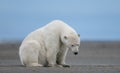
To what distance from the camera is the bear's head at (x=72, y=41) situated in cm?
2302

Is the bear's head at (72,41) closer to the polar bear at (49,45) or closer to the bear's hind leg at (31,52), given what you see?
the polar bear at (49,45)

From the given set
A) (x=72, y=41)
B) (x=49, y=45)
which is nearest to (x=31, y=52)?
(x=49, y=45)

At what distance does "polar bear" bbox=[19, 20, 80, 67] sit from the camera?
23141mm

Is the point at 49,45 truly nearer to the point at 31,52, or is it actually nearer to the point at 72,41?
the point at 31,52

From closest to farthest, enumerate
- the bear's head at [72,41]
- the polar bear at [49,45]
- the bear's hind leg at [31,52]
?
→ the bear's head at [72,41] → the polar bear at [49,45] → the bear's hind leg at [31,52]

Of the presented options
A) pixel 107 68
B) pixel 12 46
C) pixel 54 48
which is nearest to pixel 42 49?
pixel 54 48

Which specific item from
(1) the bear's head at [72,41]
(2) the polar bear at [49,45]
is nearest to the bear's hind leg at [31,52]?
(2) the polar bear at [49,45]

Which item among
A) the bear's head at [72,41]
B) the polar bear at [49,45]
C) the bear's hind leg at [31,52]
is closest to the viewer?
the bear's head at [72,41]

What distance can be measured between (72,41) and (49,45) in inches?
29.4

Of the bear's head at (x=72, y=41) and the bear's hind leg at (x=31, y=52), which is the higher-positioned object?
the bear's head at (x=72, y=41)

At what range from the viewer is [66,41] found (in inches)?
908

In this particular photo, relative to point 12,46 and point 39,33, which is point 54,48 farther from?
point 12,46

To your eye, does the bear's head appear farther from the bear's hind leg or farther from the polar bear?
the bear's hind leg

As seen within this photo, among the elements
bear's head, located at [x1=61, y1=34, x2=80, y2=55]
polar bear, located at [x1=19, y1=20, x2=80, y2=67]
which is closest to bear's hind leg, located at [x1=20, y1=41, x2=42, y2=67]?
polar bear, located at [x1=19, y1=20, x2=80, y2=67]
